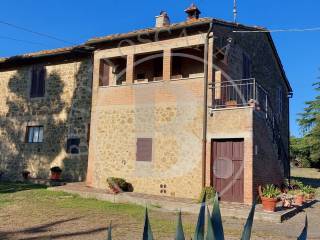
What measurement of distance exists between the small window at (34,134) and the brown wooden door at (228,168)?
9.57 m

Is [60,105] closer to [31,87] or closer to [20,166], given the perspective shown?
[31,87]

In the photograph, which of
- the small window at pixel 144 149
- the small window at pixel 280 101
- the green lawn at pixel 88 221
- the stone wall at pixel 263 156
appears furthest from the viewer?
the small window at pixel 280 101

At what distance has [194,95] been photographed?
1358 cm

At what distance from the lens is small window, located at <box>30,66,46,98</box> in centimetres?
1878

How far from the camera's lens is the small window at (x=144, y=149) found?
46.5ft

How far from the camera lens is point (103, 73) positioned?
54.1ft

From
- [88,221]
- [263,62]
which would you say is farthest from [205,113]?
[263,62]

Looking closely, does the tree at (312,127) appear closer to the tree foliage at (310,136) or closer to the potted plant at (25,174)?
the tree foliage at (310,136)

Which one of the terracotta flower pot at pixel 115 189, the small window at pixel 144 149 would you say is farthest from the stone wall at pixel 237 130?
the terracotta flower pot at pixel 115 189

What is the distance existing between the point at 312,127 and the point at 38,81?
2948 cm

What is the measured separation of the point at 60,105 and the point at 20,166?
12.6ft

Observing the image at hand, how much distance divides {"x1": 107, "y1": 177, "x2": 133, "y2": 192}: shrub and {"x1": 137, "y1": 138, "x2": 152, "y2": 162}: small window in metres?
1.06

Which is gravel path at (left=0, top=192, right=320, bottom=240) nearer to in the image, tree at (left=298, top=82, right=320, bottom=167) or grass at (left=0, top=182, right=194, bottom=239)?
grass at (left=0, top=182, right=194, bottom=239)

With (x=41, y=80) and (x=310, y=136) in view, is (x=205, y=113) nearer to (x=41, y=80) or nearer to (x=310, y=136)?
(x=41, y=80)
